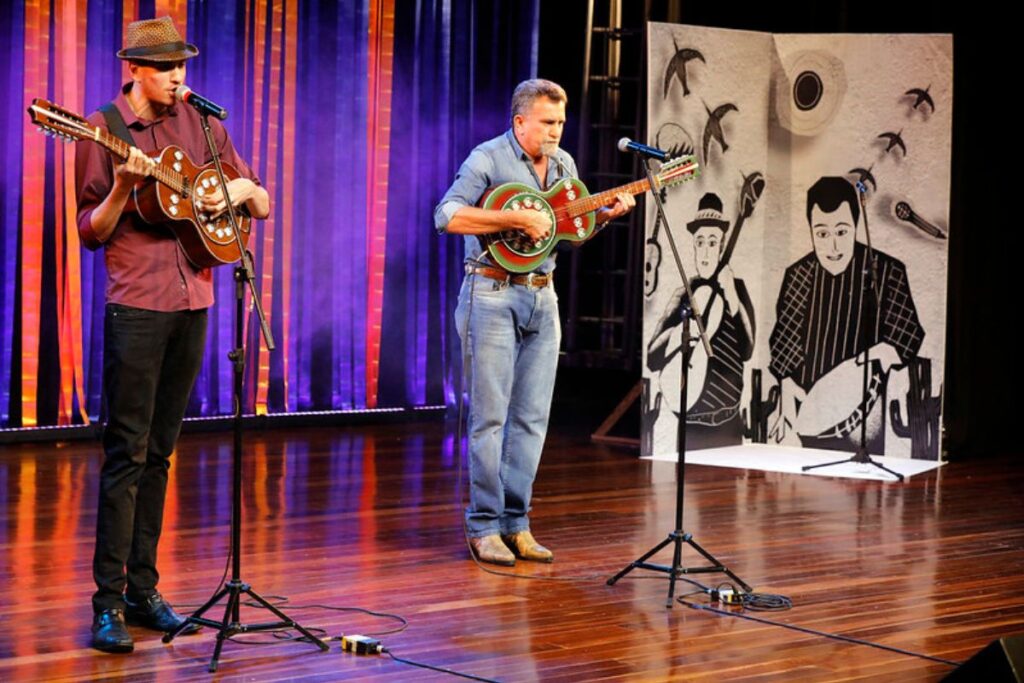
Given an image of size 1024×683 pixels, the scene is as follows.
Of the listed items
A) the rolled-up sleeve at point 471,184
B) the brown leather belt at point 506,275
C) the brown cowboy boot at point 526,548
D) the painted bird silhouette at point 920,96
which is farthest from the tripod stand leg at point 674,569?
the painted bird silhouette at point 920,96

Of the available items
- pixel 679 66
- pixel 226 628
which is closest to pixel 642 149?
pixel 226 628

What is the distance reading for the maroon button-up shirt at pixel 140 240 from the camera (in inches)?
166

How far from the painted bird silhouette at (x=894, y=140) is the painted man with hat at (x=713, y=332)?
94cm

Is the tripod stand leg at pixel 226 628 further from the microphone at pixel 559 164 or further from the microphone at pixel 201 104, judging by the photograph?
the microphone at pixel 559 164

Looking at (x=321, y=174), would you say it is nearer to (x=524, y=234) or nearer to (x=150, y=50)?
(x=524, y=234)

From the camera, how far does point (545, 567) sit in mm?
5605

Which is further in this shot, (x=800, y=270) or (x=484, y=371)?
(x=800, y=270)

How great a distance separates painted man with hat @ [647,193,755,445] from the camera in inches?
326

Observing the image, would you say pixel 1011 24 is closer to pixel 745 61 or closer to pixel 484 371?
pixel 745 61

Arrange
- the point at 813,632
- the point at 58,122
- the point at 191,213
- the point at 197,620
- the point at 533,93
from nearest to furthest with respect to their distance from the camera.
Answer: the point at 58,122 → the point at 191,213 → the point at 197,620 → the point at 813,632 → the point at 533,93

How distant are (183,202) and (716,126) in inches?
180

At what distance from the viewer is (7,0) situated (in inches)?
320

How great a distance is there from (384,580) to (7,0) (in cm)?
445

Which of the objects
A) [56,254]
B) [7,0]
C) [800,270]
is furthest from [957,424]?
[7,0]
